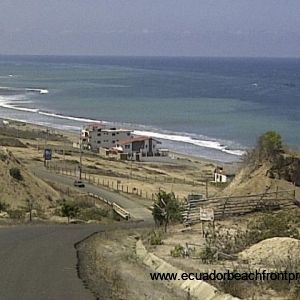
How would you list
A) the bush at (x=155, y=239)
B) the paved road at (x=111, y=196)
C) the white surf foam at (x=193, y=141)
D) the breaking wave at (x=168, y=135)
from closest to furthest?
the bush at (x=155, y=239), the paved road at (x=111, y=196), the white surf foam at (x=193, y=141), the breaking wave at (x=168, y=135)

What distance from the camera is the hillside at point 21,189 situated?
39938 millimetres

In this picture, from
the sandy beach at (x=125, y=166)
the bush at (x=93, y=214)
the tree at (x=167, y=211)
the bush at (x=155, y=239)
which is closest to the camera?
the bush at (x=155, y=239)

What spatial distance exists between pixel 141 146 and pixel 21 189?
134 feet

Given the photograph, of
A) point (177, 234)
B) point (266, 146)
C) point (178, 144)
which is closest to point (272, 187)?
point (266, 146)

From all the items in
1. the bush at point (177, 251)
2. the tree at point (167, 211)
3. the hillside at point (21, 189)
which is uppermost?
the bush at point (177, 251)

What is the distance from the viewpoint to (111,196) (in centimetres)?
4803

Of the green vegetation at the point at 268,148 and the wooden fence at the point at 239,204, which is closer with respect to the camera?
the wooden fence at the point at 239,204

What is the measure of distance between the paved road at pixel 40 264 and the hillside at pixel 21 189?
12072 mm

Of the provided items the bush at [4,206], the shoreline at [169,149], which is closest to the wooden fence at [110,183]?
the shoreline at [169,149]

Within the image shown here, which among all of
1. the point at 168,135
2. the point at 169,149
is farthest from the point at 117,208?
the point at 168,135

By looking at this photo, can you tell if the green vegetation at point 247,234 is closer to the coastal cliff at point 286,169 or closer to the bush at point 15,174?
the coastal cliff at point 286,169

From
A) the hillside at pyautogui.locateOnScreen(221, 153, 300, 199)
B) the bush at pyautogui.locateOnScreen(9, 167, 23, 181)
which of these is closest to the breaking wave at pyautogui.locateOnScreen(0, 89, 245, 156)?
the bush at pyautogui.locateOnScreen(9, 167, 23, 181)

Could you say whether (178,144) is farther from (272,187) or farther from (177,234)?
(177,234)

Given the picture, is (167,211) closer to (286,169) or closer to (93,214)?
(93,214)
